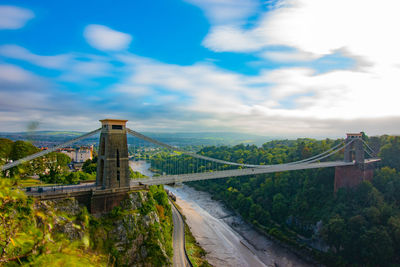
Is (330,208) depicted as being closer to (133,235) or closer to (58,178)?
(133,235)

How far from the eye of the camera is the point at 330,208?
2612 centimetres

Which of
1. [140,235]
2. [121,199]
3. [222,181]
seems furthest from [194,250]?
[222,181]

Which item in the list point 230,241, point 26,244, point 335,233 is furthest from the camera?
point 230,241

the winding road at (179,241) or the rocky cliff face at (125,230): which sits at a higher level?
the rocky cliff face at (125,230)

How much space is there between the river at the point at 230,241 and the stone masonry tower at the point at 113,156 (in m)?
6.31

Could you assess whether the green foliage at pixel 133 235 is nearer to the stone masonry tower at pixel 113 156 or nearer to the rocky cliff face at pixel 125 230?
the rocky cliff face at pixel 125 230

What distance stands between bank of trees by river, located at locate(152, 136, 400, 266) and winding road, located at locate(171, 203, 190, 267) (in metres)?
8.81

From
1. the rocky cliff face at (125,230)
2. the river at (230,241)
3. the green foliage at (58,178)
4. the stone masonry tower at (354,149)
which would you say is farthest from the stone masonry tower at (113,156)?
the stone masonry tower at (354,149)

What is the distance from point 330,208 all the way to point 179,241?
1651 cm

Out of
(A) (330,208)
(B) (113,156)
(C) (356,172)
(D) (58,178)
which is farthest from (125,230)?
(C) (356,172)

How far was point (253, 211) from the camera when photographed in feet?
96.7

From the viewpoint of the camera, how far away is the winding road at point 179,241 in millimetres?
17016

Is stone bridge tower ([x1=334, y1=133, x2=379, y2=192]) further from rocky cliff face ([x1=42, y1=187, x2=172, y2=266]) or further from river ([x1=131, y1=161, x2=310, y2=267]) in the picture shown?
rocky cliff face ([x1=42, y1=187, x2=172, y2=266])

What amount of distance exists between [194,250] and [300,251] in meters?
10.1
